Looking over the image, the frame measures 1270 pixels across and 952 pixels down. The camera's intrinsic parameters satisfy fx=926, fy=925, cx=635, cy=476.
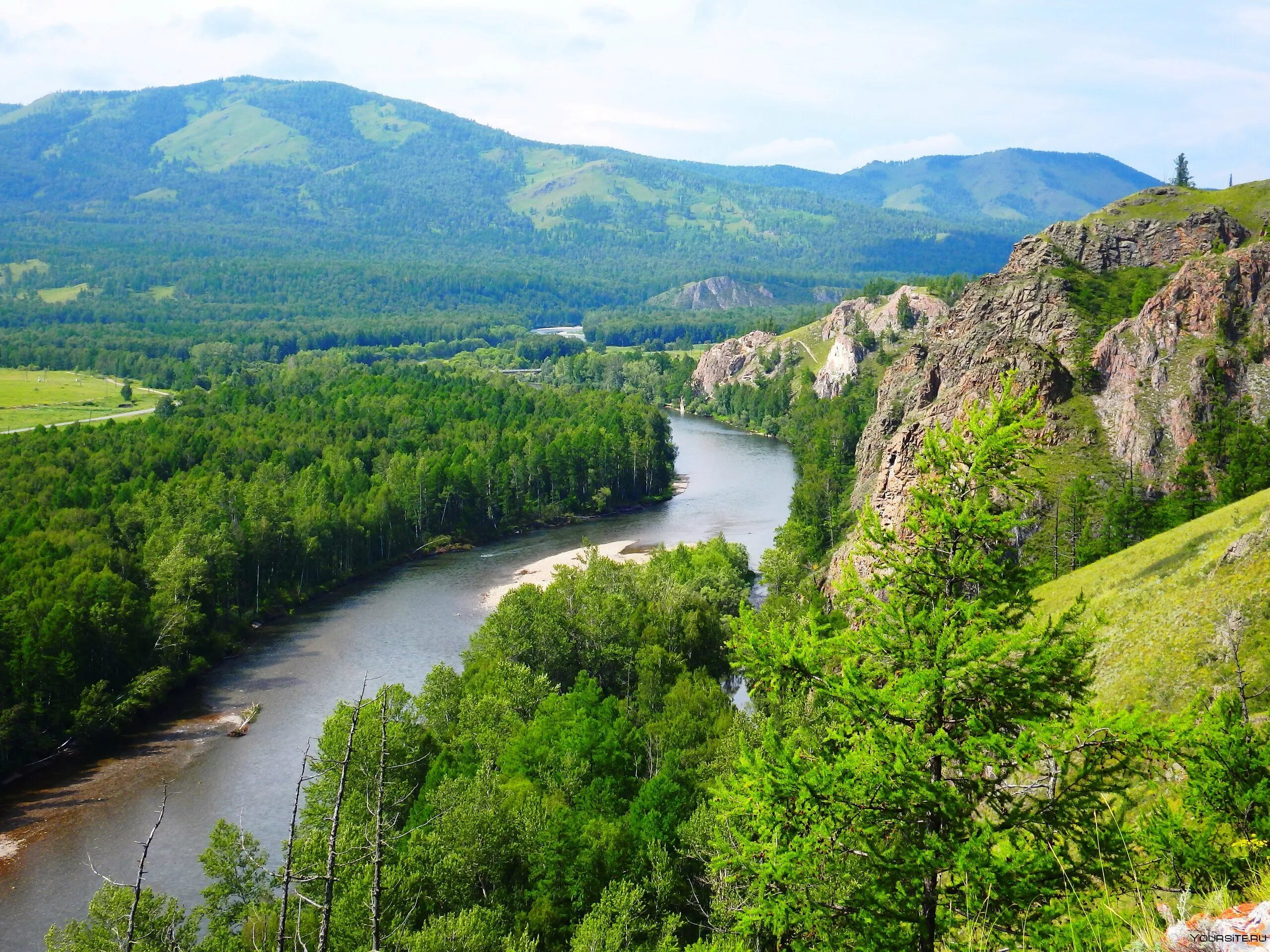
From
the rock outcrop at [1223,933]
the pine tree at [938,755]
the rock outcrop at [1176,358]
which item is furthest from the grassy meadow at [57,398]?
the rock outcrop at [1223,933]

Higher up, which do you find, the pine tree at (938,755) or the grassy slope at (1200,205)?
the grassy slope at (1200,205)

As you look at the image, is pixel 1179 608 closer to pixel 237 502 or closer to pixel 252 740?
pixel 252 740

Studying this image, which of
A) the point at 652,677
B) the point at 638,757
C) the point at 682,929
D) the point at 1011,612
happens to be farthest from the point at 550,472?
the point at 1011,612

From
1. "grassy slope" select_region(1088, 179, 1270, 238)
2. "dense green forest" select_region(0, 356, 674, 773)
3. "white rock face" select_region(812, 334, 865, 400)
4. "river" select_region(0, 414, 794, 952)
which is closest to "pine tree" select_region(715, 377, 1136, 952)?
"river" select_region(0, 414, 794, 952)

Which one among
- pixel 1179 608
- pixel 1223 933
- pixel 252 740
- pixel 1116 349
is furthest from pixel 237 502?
pixel 1223 933

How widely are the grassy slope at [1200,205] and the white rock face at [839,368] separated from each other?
77951 millimetres

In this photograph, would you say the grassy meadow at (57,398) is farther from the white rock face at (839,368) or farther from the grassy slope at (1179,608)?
the grassy slope at (1179,608)

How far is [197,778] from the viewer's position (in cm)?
5178

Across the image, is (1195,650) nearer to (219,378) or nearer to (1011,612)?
(1011,612)

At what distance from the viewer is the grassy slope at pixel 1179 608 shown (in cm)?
3234

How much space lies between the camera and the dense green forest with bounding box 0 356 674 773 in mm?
59688

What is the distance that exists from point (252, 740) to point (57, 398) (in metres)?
124

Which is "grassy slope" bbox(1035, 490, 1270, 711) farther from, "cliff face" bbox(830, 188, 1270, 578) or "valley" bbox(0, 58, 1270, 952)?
"cliff face" bbox(830, 188, 1270, 578)

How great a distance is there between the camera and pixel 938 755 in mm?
13891
